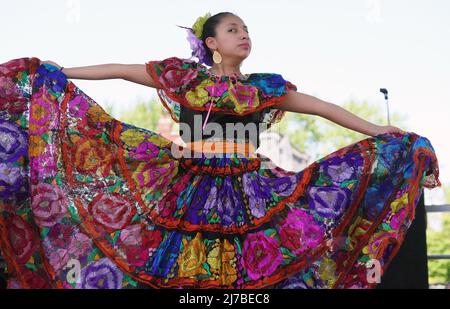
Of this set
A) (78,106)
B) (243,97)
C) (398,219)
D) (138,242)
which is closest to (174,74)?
(243,97)

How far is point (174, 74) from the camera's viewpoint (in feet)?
9.96

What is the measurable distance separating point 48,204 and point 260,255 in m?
0.88

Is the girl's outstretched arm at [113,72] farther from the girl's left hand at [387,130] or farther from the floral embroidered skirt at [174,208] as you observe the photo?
the girl's left hand at [387,130]

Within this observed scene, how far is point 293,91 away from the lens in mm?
3102

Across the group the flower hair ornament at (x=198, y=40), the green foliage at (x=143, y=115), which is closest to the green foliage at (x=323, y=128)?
the green foliage at (x=143, y=115)

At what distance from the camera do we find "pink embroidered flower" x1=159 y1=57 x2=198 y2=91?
3.00 meters

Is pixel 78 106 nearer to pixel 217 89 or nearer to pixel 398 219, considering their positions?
pixel 217 89

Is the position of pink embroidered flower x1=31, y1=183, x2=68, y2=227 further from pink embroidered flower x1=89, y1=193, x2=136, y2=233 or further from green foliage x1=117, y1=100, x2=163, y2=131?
green foliage x1=117, y1=100, x2=163, y2=131

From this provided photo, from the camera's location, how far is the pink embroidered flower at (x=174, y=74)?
9.86 ft

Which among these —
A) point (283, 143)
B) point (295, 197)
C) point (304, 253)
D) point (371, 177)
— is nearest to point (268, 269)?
point (304, 253)

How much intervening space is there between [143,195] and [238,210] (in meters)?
0.41

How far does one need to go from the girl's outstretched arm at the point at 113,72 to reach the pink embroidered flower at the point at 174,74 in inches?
2.6

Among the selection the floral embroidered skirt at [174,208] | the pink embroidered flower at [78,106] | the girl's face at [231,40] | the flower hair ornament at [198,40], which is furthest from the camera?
the flower hair ornament at [198,40]

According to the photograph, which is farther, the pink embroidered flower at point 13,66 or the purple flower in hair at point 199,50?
the purple flower in hair at point 199,50
